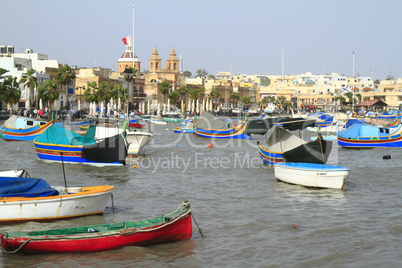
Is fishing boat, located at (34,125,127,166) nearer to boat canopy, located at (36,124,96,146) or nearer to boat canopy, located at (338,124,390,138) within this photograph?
boat canopy, located at (36,124,96,146)

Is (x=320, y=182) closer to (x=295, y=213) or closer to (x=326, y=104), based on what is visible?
(x=295, y=213)

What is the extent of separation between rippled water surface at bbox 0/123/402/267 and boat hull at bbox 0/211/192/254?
194 mm

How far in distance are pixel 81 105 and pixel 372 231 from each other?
86.6 meters

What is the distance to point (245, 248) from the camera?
658 inches

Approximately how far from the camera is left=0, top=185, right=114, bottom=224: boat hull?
57.1ft

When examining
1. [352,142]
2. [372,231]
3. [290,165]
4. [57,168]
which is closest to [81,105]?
[352,142]

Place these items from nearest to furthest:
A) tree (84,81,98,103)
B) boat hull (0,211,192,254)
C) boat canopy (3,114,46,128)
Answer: boat hull (0,211,192,254)
boat canopy (3,114,46,128)
tree (84,81,98,103)

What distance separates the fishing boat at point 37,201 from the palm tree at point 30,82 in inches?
2337

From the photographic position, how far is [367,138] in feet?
147

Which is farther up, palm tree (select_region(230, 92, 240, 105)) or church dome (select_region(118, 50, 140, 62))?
church dome (select_region(118, 50, 140, 62))

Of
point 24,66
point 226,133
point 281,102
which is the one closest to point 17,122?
point 226,133

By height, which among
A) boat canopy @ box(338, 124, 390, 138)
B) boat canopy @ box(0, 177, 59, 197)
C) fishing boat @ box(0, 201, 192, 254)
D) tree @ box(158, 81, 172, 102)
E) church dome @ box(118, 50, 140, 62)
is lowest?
fishing boat @ box(0, 201, 192, 254)

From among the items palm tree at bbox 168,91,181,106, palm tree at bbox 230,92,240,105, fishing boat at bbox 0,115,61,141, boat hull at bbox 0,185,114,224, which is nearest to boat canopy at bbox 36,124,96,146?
boat hull at bbox 0,185,114,224

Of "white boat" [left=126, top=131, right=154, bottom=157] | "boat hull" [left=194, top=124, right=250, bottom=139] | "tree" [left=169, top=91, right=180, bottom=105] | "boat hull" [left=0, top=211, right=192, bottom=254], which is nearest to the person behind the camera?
"boat hull" [left=0, top=211, right=192, bottom=254]
